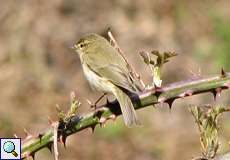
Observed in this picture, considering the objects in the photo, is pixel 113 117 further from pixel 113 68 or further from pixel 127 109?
pixel 113 68

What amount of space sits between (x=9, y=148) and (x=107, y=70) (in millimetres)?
1371

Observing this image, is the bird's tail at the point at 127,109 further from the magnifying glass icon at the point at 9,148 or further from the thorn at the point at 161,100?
the thorn at the point at 161,100

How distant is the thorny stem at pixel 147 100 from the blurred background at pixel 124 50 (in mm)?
5058

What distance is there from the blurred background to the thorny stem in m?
5.06

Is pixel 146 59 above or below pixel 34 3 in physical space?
below

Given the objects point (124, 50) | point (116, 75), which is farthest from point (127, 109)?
point (124, 50)

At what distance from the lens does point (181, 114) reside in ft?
30.6

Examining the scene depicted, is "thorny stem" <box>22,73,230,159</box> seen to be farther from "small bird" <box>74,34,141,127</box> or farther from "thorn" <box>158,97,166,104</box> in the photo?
"small bird" <box>74,34,141,127</box>

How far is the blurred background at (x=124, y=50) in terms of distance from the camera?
8.70 metres

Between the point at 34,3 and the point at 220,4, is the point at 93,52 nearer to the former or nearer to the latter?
the point at 34,3

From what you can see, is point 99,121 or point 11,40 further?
point 11,40

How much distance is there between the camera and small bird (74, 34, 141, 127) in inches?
161

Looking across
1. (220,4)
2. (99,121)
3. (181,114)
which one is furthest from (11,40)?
(99,121)

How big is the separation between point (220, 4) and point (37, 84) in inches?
128
